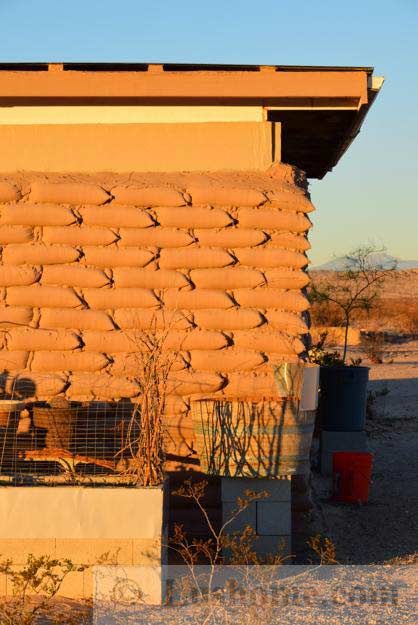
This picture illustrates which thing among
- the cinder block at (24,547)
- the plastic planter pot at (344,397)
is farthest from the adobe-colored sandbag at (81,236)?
the plastic planter pot at (344,397)

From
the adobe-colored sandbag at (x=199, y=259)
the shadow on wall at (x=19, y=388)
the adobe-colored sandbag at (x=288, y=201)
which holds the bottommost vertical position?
the shadow on wall at (x=19, y=388)

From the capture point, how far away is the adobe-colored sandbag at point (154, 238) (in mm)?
7094

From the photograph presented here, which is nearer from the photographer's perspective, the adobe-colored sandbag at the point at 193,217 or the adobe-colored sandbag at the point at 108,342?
the adobe-colored sandbag at the point at 108,342

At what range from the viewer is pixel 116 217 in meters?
7.09

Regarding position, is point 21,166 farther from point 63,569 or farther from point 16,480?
point 63,569

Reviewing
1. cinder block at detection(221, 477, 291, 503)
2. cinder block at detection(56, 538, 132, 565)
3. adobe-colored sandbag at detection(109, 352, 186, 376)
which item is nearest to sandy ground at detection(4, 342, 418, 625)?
cinder block at detection(56, 538, 132, 565)

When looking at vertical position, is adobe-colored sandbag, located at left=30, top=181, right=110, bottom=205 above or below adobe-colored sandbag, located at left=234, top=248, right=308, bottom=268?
above

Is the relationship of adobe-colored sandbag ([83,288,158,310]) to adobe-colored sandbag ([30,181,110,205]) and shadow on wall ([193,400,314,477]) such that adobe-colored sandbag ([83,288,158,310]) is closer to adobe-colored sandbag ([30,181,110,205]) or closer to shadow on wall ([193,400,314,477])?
adobe-colored sandbag ([30,181,110,205])

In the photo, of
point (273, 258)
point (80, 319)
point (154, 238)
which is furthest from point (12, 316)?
point (273, 258)

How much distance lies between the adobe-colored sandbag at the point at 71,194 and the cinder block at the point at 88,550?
2.61 metres

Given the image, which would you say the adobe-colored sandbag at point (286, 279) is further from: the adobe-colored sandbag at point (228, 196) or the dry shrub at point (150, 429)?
the dry shrub at point (150, 429)

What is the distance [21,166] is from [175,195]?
48.7 inches

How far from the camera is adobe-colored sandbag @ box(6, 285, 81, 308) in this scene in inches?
276

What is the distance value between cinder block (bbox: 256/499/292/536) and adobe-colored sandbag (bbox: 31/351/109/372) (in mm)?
1465
